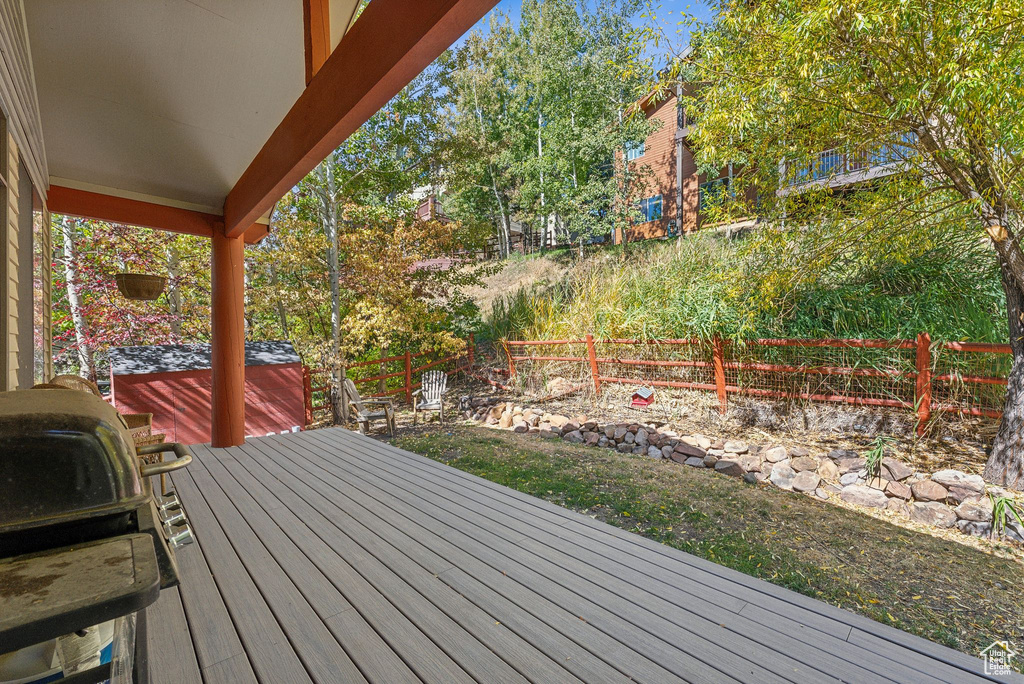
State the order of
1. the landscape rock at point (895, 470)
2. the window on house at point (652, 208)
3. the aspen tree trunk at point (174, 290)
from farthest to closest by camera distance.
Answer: the window on house at point (652, 208), the aspen tree trunk at point (174, 290), the landscape rock at point (895, 470)

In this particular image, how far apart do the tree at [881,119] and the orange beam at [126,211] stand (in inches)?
182

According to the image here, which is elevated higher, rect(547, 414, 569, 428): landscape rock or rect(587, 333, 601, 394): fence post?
rect(587, 333, 601, 394): fence post

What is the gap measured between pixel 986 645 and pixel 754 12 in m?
4.36

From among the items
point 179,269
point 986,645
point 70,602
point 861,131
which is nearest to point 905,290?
point 861,131

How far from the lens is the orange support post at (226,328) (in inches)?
159

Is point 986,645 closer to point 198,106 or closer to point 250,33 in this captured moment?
point 250,33

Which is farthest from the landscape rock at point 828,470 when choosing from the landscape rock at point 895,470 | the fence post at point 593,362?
the fence post at point 593,362

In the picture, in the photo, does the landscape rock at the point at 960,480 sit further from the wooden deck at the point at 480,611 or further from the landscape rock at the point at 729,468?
the wooden deck at the point at 480,611

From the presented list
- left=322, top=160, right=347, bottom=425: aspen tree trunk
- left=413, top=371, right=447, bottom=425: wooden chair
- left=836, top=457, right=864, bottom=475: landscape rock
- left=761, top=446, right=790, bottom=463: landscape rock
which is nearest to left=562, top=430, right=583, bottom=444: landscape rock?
left=761, top=446, right=790, bottom=463: landscape rock

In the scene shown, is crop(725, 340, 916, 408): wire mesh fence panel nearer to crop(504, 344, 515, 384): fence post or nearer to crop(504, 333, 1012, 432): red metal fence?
crop(504, 333, 1012, 432): red metal fence

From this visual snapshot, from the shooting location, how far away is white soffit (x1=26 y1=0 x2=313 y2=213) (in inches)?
74.7

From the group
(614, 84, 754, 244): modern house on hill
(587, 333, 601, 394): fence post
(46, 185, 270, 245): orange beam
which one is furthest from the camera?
(614, 84, 754, 244): modern house on hill

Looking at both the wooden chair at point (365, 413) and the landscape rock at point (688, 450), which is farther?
the wooden chair at point (365, 413)

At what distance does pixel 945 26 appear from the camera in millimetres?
2824
